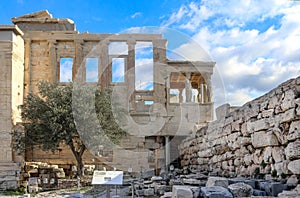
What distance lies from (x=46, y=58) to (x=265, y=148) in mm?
20465

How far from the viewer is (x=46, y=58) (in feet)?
85.4

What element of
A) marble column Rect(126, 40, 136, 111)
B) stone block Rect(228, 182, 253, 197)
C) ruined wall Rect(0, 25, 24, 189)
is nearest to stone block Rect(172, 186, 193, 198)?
stone block Rect(228, 182, 253, 197)

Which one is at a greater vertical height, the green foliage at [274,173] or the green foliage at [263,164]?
the green foliage at [263,164]

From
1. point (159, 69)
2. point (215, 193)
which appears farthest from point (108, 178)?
point (159, 69)

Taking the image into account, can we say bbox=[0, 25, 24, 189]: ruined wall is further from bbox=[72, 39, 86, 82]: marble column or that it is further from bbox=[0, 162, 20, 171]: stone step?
bbox=[72, 39, 86, 82]: marble column

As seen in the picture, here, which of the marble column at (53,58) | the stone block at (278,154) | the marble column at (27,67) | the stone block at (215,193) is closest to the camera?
the stone block at (215,193)

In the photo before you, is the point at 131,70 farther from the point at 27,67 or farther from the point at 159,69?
the point at 27,67

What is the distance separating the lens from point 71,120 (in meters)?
17.8

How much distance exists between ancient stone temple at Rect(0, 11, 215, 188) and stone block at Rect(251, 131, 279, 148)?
12.8m

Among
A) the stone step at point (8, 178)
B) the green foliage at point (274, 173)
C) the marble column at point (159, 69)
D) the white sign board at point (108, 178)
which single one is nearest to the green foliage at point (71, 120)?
the stone step at point (8, 178)

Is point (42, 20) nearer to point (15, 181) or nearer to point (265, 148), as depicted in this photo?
point (15, 181)

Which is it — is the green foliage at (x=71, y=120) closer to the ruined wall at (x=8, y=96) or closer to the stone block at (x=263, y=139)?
the ruined wall at (x=8, y=96)

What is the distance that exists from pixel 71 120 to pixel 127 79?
8817 millimetres

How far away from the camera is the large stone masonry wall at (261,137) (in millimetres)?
6441
